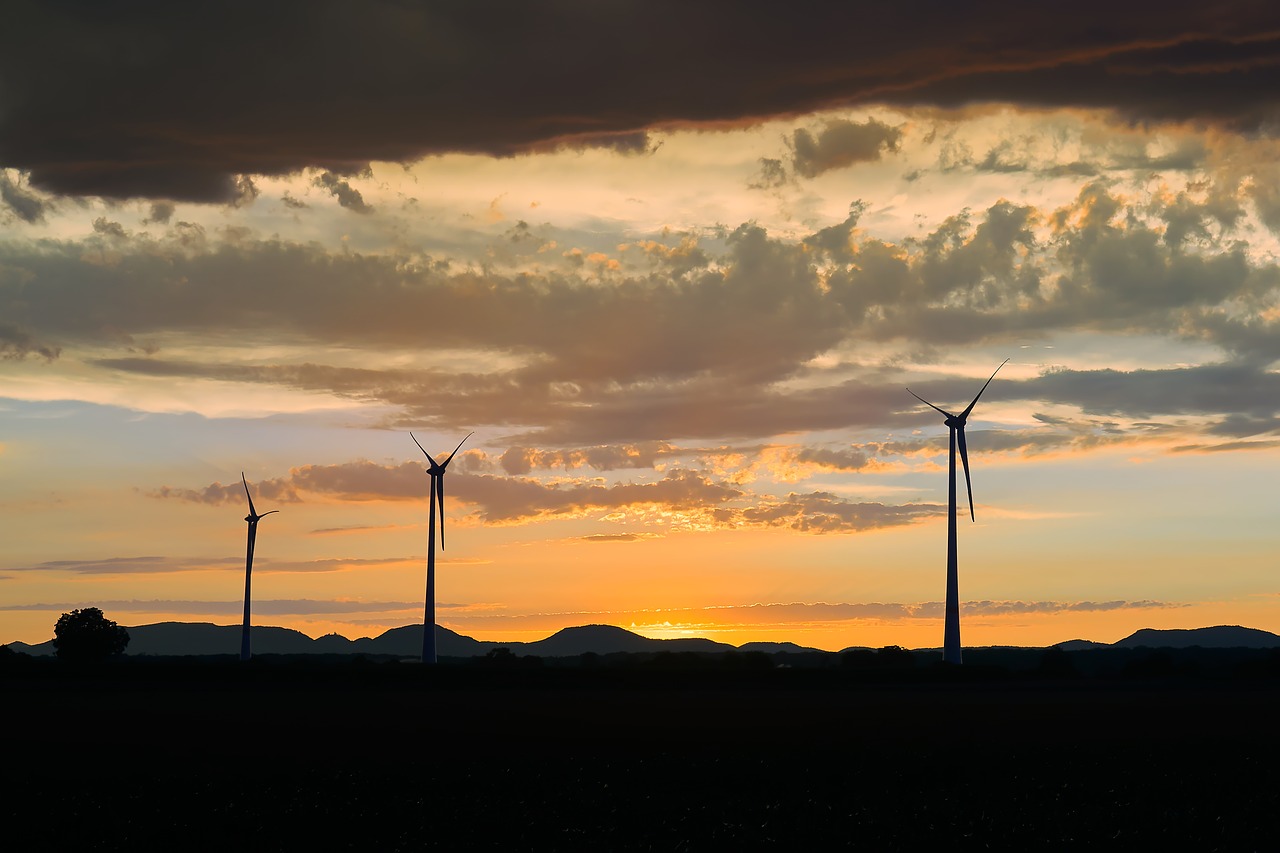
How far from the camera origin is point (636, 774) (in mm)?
61594

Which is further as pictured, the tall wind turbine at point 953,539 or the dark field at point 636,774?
the tall wind turbine at point 953,539

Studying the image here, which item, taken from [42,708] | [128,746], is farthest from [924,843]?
[42,708]

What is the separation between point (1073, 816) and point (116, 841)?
31.1 meters

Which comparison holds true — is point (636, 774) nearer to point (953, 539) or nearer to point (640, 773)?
point (640, 773)

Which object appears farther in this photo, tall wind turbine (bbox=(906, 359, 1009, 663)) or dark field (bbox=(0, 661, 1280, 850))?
tall wind turbine (bbox=(906, 359, 1009, 663))

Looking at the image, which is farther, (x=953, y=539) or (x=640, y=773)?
(x=953, y=539)

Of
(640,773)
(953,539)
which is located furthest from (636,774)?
(953,539)

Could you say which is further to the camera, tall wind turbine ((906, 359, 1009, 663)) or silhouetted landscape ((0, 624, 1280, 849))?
tall wind turbine ((906, 359, 1009, 663))

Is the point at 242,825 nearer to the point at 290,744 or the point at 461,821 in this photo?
the point at 461,821

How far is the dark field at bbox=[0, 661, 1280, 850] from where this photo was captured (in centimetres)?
4506

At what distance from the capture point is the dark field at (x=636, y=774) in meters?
45.1

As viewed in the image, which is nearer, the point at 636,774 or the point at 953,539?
the point at 636,774

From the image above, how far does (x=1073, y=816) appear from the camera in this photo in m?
48.2

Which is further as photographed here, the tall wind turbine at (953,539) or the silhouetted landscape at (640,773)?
the tall wind turbine at (953,539)
